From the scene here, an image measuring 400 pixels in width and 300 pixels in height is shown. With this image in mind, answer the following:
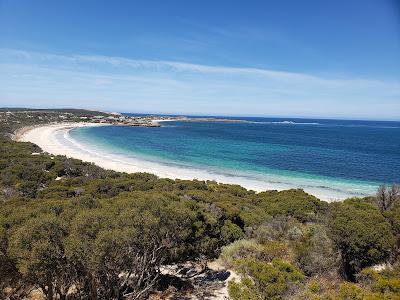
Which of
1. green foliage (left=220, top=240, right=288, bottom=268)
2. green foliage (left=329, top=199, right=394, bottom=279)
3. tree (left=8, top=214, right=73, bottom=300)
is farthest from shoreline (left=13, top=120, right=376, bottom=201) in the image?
tree (left=8, top=214, right=73, bottom=300)

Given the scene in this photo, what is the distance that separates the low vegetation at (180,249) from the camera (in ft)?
25.1

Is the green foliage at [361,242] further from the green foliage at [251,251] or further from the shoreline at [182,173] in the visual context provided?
the shoreline at [182,173]

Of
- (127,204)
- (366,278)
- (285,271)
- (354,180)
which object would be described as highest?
(127,204)

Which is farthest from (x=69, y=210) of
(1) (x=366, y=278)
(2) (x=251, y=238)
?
(1) (x=366, y=278)

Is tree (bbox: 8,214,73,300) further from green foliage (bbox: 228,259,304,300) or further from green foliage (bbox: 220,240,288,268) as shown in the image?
green foliage (bbox: 220,240,288,268)

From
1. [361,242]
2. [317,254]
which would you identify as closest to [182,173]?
[317,254]

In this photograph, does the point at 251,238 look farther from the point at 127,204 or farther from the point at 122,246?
the point at 122,246

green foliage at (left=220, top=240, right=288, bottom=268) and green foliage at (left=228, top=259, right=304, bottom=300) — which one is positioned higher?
green foliage at (left=228, top=259, right=304, bottom=300)

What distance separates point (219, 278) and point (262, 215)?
252 inches

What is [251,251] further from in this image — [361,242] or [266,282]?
[266,282]

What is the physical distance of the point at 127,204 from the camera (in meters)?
10.7

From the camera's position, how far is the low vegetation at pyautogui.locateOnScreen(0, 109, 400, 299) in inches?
301

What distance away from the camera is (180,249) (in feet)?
38.7

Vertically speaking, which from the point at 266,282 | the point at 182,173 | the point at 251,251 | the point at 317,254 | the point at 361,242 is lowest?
the point at 182,173
